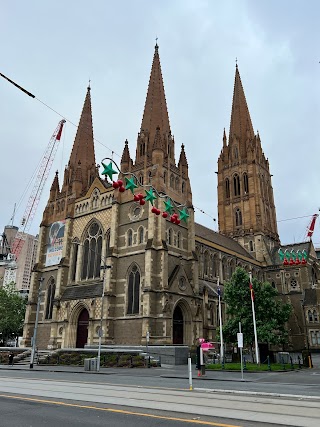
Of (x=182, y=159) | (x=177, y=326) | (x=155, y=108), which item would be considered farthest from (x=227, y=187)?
(x=177, y=326)

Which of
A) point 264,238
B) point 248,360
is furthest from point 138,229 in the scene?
point 264,238

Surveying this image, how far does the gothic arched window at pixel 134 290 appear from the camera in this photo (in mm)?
36719

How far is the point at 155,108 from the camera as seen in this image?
47.8 m

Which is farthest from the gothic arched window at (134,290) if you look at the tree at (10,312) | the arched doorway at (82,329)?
the tree at (10,312)

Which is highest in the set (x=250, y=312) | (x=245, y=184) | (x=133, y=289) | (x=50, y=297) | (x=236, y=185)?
(x=236, y=185)

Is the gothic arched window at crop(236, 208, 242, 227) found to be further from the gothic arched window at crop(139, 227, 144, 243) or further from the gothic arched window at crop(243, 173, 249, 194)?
the gothic arched window at crop(139, 227, 144, 243)

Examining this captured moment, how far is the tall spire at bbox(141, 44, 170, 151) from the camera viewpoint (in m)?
46.5

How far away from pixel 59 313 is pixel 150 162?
20197mm

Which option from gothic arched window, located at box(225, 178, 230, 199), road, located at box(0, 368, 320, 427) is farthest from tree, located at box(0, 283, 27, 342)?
road, located at box(0, 368, 320, 427)

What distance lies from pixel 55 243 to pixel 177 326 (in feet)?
64.7

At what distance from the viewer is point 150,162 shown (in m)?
43.2

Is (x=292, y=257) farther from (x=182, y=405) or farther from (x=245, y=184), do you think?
(x=182, y=405)

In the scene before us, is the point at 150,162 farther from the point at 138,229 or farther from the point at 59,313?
the point at 59,313

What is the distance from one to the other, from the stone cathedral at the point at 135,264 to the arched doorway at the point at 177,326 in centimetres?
10
